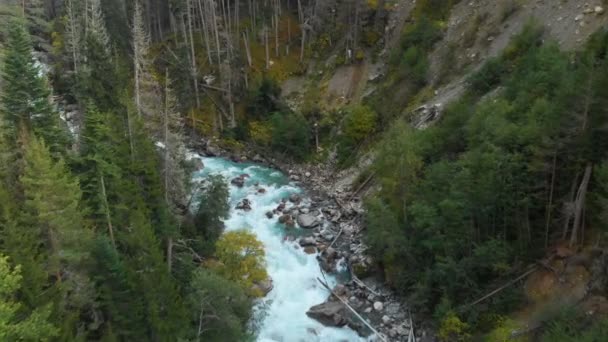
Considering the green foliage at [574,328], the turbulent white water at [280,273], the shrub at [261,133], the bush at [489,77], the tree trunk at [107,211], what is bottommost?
the turbulent white water at [280,273]

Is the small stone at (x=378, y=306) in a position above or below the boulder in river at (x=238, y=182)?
below

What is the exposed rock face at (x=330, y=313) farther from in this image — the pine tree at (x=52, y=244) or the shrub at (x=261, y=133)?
the shrub at (x=261, y=133)

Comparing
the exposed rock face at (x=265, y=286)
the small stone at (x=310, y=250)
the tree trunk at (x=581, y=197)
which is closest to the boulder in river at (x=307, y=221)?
the small stone at (x=310, y=250)

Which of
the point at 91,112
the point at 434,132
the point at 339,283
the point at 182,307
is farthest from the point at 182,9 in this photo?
the point at 182,307

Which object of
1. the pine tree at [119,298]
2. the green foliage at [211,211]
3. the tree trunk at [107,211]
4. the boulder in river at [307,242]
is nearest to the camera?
the pine tree at [119,298]

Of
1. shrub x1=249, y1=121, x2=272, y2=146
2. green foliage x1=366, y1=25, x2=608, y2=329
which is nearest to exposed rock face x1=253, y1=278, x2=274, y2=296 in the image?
green foliage x1=366, y1=25, x2=608, y2=329

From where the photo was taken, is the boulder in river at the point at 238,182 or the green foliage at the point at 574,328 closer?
the green foliage at the point at 574,328

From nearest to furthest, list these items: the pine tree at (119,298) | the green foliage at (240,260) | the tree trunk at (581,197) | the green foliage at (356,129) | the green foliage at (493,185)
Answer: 1. the pine tree at (119,298)
2. the tree trunk at (581,197)
3. the green foliage at (493,185)
4. the green foliage at (240,260)
5. the green foliage at (356,129)
